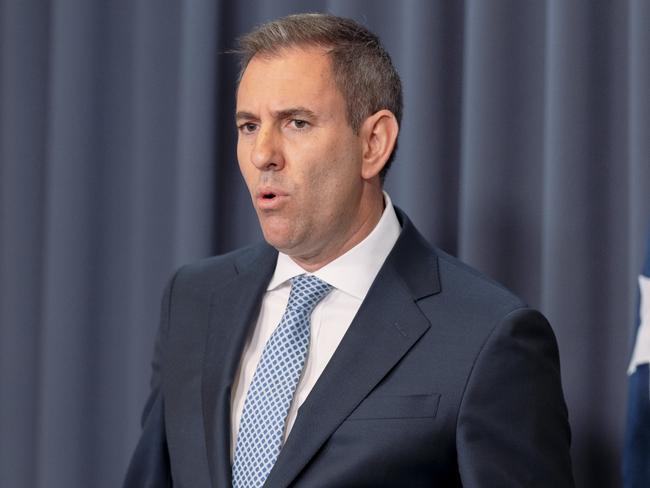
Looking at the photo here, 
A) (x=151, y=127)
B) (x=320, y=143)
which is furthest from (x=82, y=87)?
(x=320, y=143)

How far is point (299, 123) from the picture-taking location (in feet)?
5.25

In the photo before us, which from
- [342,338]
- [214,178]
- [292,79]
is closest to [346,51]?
[292,79]

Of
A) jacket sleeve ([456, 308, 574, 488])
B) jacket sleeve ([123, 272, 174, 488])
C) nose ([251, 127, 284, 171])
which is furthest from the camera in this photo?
jacket sleeve ([123, 272, 174, 488])

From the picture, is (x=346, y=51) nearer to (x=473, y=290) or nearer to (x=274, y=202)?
(x=274, y=202)

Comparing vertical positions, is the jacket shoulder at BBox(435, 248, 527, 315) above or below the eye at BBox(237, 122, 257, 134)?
below

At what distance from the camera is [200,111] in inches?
83.2

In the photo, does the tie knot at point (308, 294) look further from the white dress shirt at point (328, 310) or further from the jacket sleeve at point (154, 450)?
the jacket sleeve at point (154, 450)

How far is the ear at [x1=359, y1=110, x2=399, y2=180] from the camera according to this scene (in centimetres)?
165

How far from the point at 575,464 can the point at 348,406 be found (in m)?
0.51

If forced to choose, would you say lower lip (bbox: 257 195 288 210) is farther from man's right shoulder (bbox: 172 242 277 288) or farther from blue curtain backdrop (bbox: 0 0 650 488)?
blue curtain backdrop (bbox: 0 0 650 488)

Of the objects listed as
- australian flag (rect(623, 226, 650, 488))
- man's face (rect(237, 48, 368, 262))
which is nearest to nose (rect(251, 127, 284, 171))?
man's face (rect(237, 48, 368, 262))

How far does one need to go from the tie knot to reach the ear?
18 cm

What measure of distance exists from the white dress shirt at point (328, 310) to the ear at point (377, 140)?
0.25 feet

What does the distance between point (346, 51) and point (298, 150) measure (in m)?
0.17
